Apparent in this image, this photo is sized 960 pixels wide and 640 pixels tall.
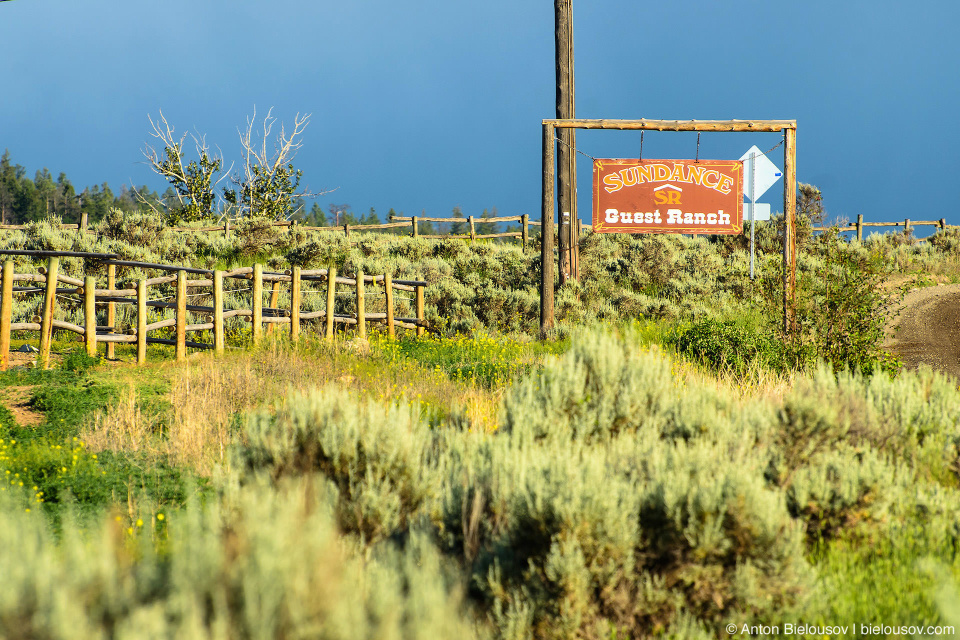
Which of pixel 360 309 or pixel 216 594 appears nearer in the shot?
pixel 216 594

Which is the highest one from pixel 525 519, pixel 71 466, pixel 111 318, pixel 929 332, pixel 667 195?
pixel 667 195

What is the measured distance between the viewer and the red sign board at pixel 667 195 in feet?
38.5

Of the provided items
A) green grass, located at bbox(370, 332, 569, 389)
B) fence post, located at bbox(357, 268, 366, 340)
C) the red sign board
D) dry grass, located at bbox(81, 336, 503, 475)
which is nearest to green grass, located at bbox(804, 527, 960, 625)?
dry grass, located at bbox(81, 336, 503, 475)

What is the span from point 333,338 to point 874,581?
32.4 feet

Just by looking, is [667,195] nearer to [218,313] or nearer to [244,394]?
[244,394]

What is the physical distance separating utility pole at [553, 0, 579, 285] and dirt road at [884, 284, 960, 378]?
6.51m

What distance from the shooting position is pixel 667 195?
1175cm

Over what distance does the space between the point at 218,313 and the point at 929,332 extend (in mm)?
12875

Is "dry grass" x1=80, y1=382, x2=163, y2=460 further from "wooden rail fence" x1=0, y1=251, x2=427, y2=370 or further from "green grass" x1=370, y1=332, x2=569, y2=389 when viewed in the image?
"wooden rail fence" x1=0, y1=251, x2=427, y2=370

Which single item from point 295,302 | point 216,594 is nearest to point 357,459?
point 216,594

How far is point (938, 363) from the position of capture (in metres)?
10.9

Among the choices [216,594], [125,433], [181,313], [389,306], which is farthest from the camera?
[389,306]

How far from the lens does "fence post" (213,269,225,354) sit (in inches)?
483

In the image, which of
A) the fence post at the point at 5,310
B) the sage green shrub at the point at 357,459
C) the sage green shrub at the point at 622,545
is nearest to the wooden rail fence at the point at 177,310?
the fence post at the point at 5,310
